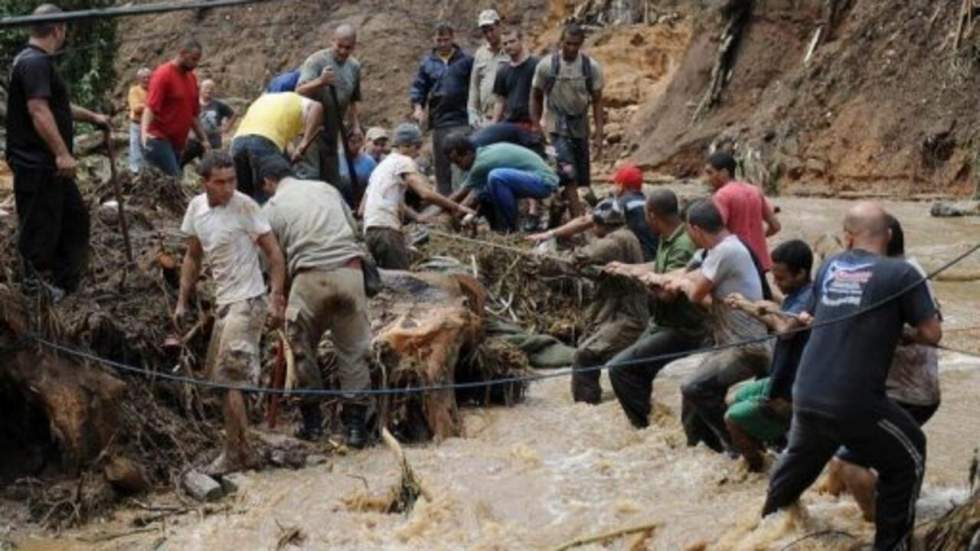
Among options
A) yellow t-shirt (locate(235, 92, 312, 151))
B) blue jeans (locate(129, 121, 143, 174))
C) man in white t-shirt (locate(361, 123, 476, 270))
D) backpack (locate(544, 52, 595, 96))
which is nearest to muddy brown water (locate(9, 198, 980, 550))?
man in white t-shirt (locate(361, 123, 476, 270))

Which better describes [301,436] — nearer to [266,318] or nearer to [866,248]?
[266,318]

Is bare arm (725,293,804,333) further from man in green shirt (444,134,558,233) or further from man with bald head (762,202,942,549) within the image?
man in green shirt (444,134,558,233)

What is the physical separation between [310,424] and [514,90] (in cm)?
512

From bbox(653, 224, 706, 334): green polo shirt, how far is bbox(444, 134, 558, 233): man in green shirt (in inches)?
164

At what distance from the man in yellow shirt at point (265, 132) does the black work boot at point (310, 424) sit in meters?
1.66

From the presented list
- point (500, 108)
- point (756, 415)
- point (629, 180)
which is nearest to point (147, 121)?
point (500, 108)

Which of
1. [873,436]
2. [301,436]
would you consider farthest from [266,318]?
[873,436]

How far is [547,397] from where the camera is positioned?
37.6 feet

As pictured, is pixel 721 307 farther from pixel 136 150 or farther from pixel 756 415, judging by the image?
pixel 136 150

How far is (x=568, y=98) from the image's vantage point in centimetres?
1433

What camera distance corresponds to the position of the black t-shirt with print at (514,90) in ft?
47.7

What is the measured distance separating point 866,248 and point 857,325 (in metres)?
0.34

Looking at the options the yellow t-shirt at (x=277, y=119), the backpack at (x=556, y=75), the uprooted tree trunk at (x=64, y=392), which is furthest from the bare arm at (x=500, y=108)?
the uprooted tree trunk at (x=64, y=392)

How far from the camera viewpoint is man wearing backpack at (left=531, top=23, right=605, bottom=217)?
564 inches
